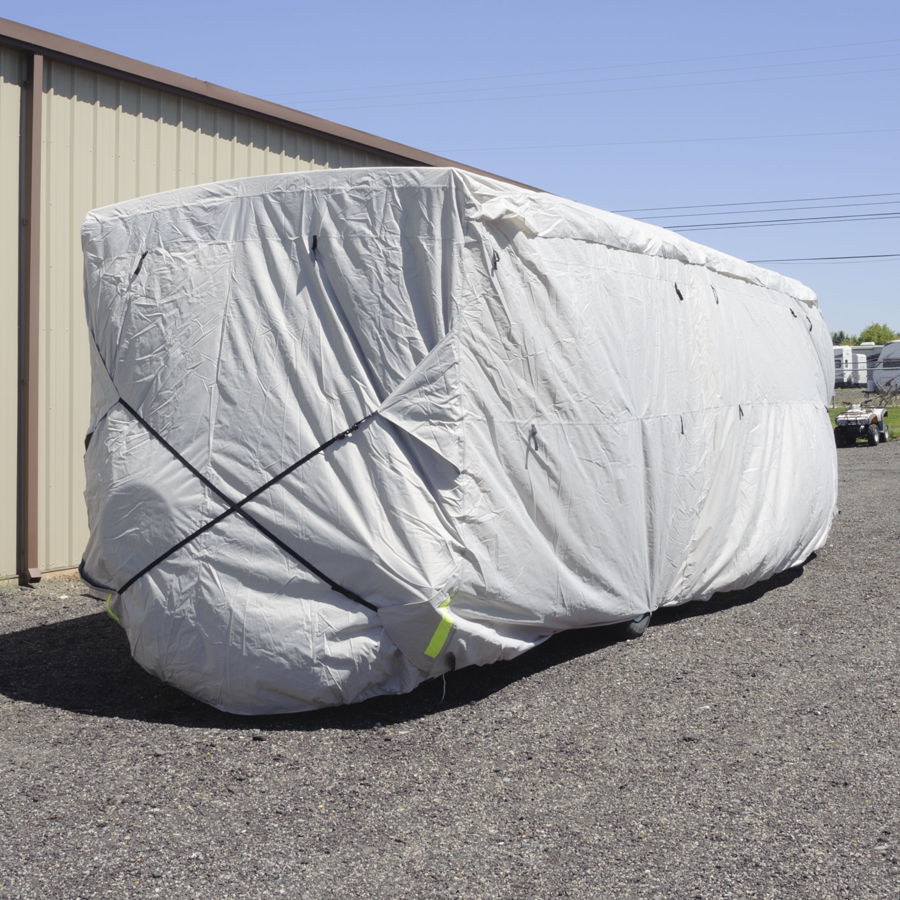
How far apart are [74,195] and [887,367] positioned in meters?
36.1

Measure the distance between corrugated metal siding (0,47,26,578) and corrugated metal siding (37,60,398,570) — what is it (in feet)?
0.68

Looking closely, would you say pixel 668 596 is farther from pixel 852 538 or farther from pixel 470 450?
pixel 852 538

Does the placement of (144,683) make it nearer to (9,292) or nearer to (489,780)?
(489,780)

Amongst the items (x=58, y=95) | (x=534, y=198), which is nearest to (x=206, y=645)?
(x=534, y=198)

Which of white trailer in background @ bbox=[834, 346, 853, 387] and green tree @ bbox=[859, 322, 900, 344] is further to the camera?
green tree @ bbox=[859, 322, 900, 344]

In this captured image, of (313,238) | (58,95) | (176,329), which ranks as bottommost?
(176,329)

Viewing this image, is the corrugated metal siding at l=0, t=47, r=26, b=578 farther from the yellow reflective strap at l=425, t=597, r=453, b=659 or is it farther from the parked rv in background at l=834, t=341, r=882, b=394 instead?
the parked rv in background at l=834, t=341, r=882, b=394

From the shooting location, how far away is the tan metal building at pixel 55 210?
25.1ft

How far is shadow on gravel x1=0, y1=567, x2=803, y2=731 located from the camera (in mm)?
4895

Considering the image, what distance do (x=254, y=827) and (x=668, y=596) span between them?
3547 mm

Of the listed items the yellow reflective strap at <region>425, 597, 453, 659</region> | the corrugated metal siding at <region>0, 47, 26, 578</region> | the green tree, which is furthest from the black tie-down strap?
the green tree

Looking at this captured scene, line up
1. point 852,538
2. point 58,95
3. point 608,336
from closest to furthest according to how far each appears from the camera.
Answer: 1. point 608,336
2. point 58,95
3. point 852,538

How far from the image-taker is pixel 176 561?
16.1 feet

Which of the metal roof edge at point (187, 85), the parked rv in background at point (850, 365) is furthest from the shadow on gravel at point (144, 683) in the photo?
the parked rv in background at point (850, 365)
